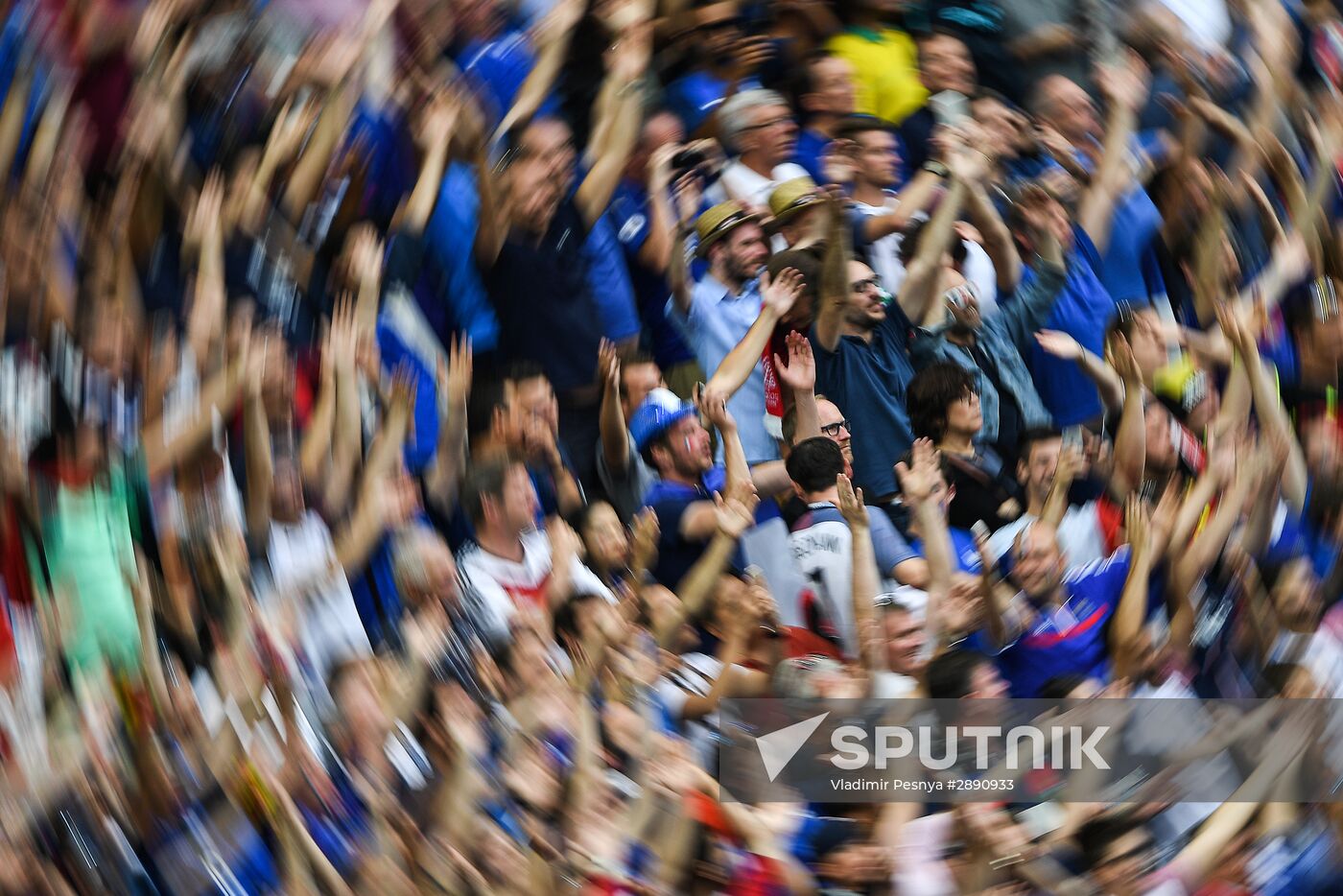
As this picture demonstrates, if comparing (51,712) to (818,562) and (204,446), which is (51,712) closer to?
(204,446)

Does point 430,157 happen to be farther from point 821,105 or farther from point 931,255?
point 931,255

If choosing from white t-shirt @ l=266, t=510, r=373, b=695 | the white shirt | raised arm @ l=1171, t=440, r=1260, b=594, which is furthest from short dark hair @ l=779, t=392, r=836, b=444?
the white shirt

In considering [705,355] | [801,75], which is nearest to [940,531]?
[705,355]

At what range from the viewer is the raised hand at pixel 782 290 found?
250 centimetres

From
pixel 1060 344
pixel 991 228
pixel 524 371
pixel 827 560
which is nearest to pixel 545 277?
pixel 524 371

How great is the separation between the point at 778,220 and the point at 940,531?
623 mm

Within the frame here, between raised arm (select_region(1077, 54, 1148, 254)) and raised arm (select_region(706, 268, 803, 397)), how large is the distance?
529mm

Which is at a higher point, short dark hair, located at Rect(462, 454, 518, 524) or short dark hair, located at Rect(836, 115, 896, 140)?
short dark hair, located at Rect(836, 115, 896, 140)

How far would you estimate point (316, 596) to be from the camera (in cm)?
225

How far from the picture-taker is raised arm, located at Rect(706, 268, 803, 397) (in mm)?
2453

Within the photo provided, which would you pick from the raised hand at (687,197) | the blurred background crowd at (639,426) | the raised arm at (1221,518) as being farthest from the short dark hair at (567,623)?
the raised arm at (1221,518)

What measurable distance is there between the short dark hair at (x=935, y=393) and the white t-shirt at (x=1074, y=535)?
0.67ft

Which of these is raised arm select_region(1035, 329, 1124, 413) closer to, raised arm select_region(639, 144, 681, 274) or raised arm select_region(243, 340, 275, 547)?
Result: raised arm select_region(639, 144, 681, 274)

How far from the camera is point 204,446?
2236mm
